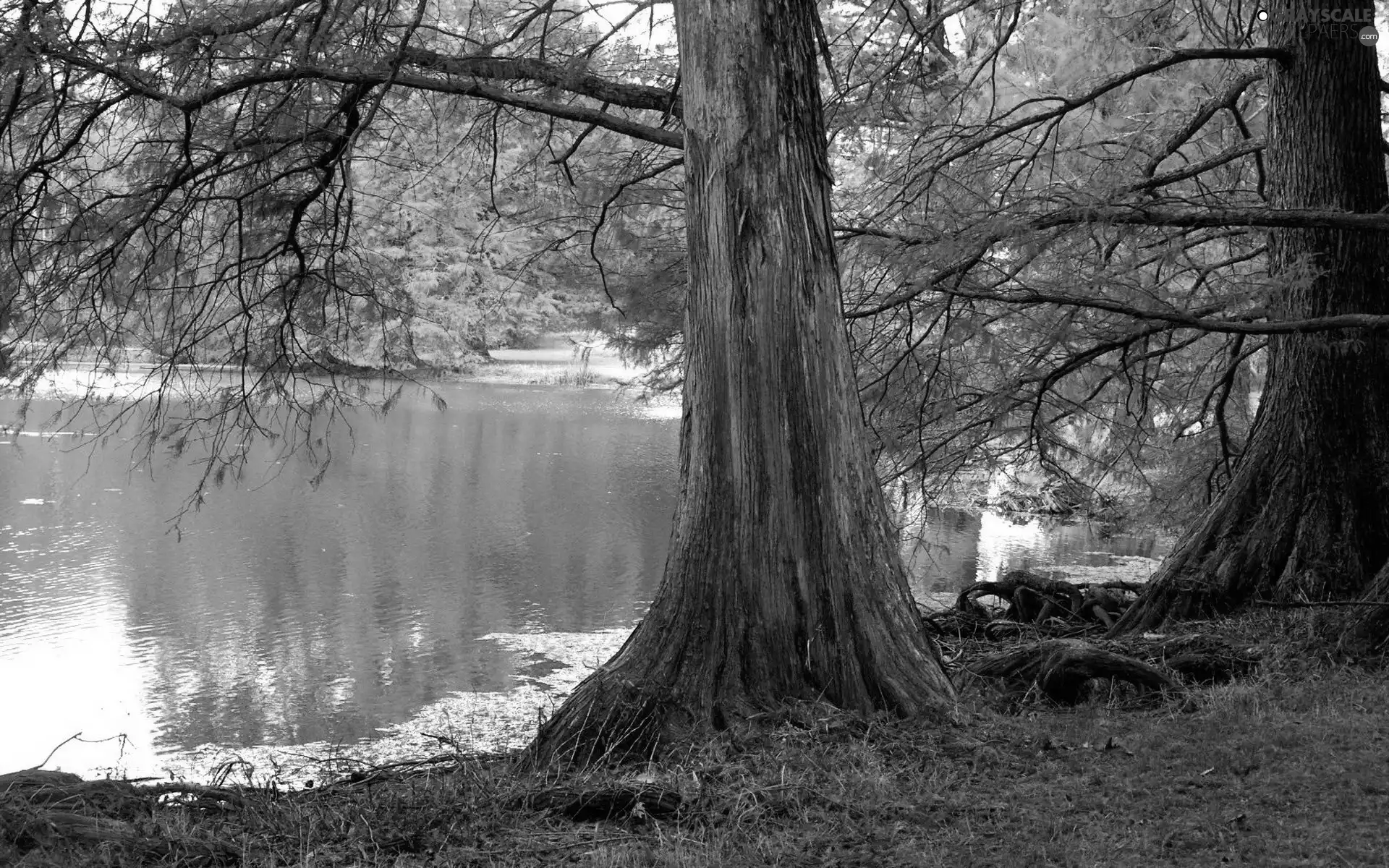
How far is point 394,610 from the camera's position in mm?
11414

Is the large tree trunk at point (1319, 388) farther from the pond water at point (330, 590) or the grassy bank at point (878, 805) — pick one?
the pond water at point (330, 590)

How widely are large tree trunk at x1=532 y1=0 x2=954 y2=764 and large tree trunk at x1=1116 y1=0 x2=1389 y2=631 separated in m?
2.64

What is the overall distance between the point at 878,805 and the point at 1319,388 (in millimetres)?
4105

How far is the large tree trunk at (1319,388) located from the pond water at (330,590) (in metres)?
2.59

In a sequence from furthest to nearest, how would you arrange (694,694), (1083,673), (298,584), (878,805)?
(298,584) < (1083,673) < (694,694) < (878,805)

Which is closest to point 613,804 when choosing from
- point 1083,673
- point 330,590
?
point 1083,673

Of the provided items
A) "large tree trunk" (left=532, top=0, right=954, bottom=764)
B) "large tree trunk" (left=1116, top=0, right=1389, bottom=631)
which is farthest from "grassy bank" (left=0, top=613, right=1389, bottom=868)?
"large tree trunk" (left=1116, top=0, right=1389, bottom=631)

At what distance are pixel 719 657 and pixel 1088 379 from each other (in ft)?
Answer: 23.2

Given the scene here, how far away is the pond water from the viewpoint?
315 inches

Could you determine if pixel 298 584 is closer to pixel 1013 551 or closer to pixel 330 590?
pixel 330 590

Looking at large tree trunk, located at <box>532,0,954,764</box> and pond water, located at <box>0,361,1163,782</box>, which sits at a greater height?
large tree trunk, located at <box>532,0,954,764</box>

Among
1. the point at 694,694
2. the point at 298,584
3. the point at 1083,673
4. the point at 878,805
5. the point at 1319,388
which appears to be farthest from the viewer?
the point at 298,584

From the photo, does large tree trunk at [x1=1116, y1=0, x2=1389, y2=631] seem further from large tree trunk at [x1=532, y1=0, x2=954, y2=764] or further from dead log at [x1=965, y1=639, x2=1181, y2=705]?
Answer: large tree trunk at [x1=532, y1=0, x2=954, y2=764]

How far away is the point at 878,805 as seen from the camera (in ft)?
11.0
